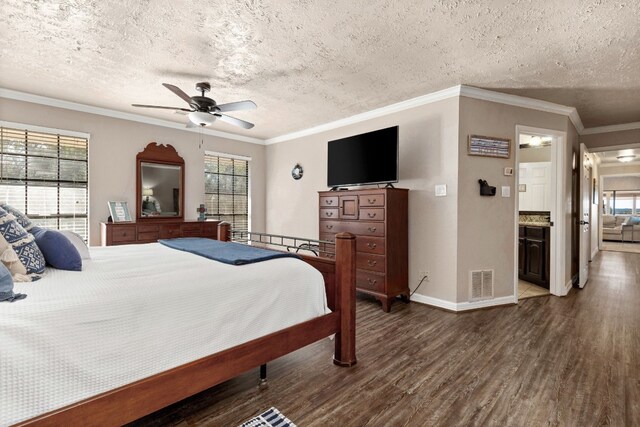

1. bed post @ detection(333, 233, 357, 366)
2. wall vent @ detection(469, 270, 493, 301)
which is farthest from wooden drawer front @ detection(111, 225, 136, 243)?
wall vent @ detection(469, 270, 493, 301)

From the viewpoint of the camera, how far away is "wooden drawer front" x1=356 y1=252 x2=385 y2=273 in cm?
354

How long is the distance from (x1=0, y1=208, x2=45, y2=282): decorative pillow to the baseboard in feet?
11.5

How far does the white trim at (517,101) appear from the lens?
3.45 m

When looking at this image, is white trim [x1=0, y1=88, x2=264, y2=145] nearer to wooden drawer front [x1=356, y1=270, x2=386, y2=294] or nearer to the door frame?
wooden drawer front [x1=356, y1=270, x2=386, y2=294]

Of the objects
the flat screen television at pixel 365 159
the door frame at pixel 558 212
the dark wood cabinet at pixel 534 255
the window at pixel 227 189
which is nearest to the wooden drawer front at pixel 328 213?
the flat screen television at pixel 365 159

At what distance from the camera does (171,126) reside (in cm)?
486

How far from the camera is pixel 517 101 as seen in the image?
12.0 feet

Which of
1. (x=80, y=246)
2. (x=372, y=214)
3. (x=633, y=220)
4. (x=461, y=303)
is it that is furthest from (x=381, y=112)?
(x=633, y=220)

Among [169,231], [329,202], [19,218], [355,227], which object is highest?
[329,202]

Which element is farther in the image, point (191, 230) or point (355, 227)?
point (191, 230)

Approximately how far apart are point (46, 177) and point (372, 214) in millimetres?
4093

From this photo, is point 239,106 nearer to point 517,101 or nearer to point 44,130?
point 44,130

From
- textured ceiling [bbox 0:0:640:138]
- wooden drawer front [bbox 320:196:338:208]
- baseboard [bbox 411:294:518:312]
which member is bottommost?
baseboard [bbox 411:294:518:312]

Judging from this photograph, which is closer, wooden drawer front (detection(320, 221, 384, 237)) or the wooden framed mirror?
wooden drawer front (detection(320, 221, 384, 237))
